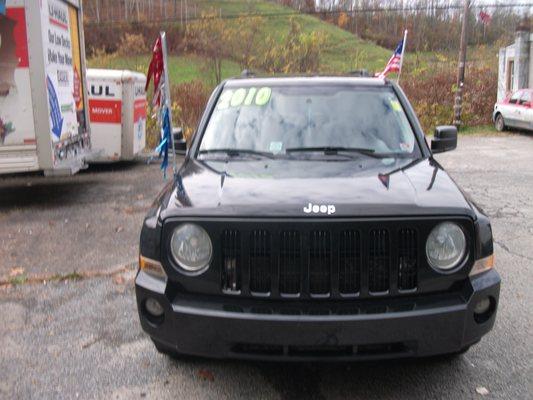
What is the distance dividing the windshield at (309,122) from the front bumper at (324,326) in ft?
4.62

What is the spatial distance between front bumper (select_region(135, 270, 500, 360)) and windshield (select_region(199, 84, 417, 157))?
1.41 metres

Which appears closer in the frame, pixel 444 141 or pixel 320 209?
pixel 320 209

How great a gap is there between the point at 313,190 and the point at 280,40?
1144 inches

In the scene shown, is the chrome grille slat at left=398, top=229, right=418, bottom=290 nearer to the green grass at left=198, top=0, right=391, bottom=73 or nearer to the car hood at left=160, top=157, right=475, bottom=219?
the car hood at left=160, top=157, right=475, bottom=219

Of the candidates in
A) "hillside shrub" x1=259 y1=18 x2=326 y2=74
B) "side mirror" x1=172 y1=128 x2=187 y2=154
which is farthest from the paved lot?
"hillside shrub" x1=259 y1=18 x2=326 y2=74

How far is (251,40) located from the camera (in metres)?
29.2

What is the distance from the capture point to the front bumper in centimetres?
288

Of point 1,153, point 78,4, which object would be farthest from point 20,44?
point 78,4

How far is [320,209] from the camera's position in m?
2.99

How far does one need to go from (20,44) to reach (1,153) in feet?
4.86

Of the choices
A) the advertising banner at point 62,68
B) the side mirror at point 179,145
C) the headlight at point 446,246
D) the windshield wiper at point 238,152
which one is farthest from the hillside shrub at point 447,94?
the headlight at point 446,246

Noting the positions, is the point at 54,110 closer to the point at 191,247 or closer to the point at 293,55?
the point at 191,247

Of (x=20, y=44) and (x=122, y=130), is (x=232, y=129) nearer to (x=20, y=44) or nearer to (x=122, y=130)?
(x=20, y=44)

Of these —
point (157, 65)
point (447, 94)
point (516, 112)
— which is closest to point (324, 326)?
point (157, 65)
